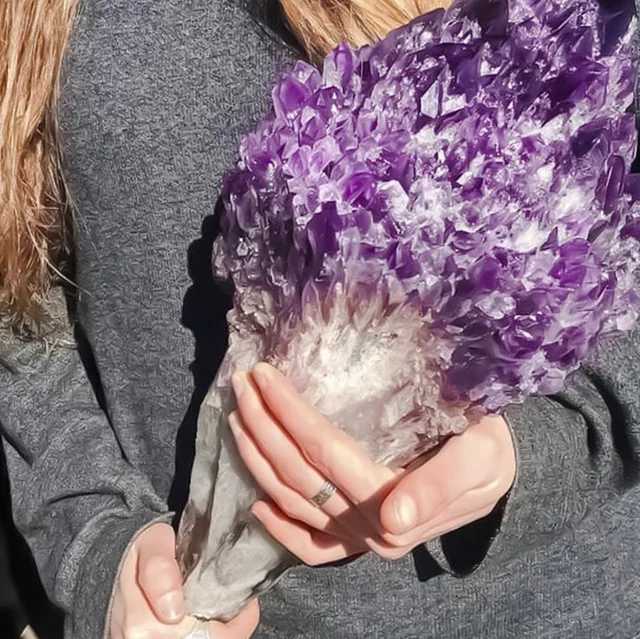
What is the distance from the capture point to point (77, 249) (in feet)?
3.06

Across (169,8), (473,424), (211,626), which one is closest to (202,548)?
(211,626)

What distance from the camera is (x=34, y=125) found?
0.86m

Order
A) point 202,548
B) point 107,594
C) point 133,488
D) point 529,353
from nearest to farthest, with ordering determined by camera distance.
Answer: point 529,353 → point 202,548 → point 107,594 → point 133,488

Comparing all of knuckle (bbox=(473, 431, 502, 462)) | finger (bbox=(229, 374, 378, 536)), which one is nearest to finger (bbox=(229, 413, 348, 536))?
finger (bbox=(229, 374, 378, 536))

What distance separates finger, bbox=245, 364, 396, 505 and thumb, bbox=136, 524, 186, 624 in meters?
0.17

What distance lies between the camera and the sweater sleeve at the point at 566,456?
28.4 inches

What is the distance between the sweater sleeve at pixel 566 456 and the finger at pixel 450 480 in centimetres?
4

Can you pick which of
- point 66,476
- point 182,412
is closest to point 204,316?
point 182,412

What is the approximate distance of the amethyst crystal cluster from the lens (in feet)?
1.68

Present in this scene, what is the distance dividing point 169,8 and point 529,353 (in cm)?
48

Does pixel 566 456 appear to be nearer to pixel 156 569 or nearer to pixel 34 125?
pixel 156 569

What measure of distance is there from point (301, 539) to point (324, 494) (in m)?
0.04

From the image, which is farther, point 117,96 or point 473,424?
point 117,96

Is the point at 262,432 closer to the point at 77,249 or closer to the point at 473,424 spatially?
the point at 473,424
